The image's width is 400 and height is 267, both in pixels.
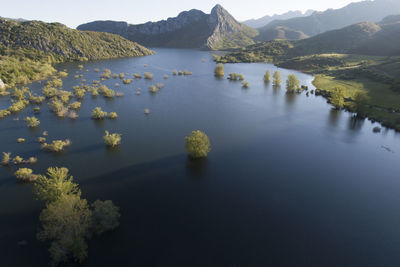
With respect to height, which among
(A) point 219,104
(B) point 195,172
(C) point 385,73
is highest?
(C) point 385,73

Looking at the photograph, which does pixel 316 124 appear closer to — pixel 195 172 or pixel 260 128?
pixel 260 128

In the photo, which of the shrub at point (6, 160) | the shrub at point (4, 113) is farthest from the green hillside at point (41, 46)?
the shrub at point (6, 160)

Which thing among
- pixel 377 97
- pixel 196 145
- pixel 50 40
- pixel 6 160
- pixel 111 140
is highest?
pixel 50 40

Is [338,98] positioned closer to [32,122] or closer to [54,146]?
[54,146]

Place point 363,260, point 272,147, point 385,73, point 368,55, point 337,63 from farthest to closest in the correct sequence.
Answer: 1. point 368,55
2. point 337,63
3. point 385,73
4. point 272,147
5. point 363,260

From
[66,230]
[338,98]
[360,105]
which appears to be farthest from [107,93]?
[360,105]

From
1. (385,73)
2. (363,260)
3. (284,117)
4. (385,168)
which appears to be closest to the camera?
(363,260)

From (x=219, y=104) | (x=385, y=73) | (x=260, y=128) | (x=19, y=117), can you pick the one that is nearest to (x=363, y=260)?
(x=260, y=128)
